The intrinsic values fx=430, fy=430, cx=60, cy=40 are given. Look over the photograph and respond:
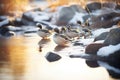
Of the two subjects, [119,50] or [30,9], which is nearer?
[119,50]

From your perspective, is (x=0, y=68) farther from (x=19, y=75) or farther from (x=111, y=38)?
(x=111, y=38)

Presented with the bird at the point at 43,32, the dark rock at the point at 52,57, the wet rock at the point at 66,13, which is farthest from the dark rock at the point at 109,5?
the dark rock at the point at 52,57

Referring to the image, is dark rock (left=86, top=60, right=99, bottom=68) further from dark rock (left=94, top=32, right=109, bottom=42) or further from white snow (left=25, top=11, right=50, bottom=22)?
white snow (left=25, top=11, right=50, bottom=22)

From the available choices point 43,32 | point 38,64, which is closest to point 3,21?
point 43,32

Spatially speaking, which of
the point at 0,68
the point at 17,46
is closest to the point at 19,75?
the point at 0,68

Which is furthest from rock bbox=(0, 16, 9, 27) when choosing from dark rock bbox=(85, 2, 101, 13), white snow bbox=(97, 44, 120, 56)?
white snow bbox=(97, 44, 120, 56)

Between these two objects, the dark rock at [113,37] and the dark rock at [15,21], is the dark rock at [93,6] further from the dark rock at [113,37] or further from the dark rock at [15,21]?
the dark rock at [15,21]
